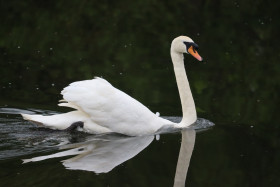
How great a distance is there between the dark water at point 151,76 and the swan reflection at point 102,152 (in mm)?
125

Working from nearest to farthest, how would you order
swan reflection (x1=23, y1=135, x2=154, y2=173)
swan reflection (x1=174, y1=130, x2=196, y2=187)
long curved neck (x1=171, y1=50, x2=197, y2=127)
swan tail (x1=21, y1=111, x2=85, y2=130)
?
swan reflection (x1=174, y1=130, x2=196, y2=187) → swan reflection (x1=23, y1=135, x2=154, y2=173) → swan tail (x1=21, y1=111, x2=85, y2=130) → long curved neck (x1=171, y1=50, x2=197, y2=127)

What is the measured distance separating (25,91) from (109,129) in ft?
8.13

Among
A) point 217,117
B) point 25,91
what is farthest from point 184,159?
point 25,91

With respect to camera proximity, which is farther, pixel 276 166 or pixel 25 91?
pixel 25 91

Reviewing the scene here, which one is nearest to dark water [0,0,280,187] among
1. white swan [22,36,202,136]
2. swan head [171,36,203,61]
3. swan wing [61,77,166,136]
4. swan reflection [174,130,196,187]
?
swan reflection [174,130,196,187]

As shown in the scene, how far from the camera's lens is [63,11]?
676 inches

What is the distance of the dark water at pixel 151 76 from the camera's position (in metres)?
7.39

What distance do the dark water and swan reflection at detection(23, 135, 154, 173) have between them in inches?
4.9

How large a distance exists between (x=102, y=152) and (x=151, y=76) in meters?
4.31

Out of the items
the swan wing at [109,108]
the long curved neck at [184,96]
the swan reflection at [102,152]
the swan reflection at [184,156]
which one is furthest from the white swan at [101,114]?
the long curved neck at [184,96]

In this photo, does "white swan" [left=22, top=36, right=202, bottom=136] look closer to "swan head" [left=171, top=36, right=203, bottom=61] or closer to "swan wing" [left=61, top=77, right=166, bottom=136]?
"swan wing" [left=61, top=77, right=166, bottom=136]

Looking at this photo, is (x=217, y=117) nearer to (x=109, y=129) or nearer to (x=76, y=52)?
(x=109, y=129)

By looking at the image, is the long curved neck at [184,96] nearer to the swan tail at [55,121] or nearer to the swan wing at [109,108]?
the swan wing at [109,108]

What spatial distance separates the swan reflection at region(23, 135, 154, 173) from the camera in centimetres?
737
